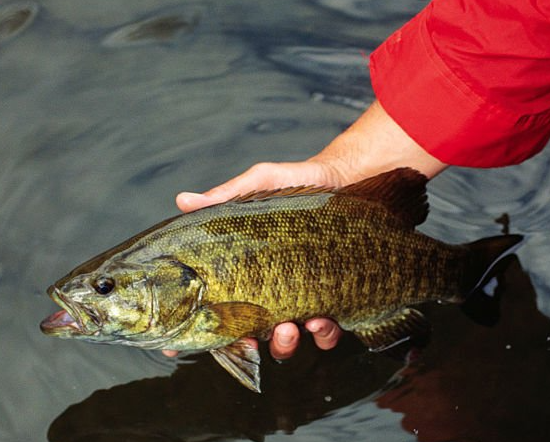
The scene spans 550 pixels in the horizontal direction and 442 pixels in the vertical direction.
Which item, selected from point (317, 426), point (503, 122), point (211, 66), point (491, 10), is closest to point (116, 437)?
point (317, 426)

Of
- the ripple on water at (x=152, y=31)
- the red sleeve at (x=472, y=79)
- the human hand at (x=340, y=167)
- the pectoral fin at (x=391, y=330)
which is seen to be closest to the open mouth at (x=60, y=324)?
the human hand at (x=340, y=167)

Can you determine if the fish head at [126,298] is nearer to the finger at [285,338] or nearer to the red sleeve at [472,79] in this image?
the finger at [285,338]

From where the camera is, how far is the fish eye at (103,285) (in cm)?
354

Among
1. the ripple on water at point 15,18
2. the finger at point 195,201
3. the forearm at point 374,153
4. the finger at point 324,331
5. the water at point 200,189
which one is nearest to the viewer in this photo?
the finger at point 324,331

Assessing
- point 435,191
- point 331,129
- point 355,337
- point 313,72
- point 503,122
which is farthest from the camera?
point 313,72

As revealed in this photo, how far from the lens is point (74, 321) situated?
11.9 ft

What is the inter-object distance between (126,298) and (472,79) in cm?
180

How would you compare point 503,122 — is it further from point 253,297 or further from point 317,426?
point 317,426

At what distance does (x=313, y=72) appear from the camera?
Answer: 19.9 ft

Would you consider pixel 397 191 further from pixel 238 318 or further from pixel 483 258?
pixel 238 318

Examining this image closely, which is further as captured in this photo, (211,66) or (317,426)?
(211,66)

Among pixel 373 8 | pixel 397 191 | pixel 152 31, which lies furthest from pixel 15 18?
pixel 397 191

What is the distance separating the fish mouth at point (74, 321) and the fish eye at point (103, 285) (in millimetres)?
88

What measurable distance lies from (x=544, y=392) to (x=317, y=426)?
3.88ft
